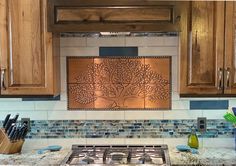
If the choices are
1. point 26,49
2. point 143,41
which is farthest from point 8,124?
point 143,41

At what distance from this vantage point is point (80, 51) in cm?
277

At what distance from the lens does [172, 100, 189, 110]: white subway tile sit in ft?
9.06

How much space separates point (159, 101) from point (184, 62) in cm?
49

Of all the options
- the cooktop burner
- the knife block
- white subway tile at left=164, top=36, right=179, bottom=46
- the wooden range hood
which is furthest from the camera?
white subway tile at left=164, top=36, right=179, bottom=46

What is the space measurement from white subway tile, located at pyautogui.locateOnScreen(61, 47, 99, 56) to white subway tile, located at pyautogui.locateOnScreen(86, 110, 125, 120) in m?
0.48

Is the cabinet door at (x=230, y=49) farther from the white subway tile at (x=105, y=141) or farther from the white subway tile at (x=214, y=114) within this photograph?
the white subway tile at (x=105, y=141)

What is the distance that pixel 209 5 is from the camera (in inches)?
93.0

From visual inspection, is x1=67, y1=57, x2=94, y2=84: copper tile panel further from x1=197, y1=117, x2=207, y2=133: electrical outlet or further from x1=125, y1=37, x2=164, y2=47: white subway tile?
x1=197, y1=117, x2=207, y2=133: electrical outlet

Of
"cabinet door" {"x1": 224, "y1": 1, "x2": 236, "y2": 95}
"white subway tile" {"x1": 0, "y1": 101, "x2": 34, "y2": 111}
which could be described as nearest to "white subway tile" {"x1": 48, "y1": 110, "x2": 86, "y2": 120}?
"white subway tile" {"x1": 0, "y1": 101, "x2": 34, "y2": 111}

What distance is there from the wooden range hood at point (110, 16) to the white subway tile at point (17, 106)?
810 mm

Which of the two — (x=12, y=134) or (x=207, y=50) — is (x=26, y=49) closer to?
(x=12, y=134)

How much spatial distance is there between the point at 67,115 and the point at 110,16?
0.96 metres

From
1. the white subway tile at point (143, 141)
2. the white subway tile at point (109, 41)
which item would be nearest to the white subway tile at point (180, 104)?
the white subway tile at point (143, 141)

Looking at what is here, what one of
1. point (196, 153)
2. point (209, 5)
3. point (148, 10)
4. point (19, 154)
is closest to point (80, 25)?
point (148, 10)
